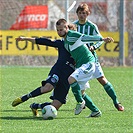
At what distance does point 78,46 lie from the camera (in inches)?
339

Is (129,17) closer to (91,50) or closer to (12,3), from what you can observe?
(12,3)

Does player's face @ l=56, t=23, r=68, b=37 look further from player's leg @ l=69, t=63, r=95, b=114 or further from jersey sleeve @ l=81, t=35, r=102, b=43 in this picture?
player's leg @ l=69, t=63, r=95, b=114

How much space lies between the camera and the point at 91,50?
9383 millimetres

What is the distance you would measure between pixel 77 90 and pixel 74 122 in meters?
0.49

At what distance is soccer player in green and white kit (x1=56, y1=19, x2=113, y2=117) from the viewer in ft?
27.9

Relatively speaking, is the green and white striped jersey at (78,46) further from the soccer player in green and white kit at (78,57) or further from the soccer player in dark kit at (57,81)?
the soccer player in dark kit at (57,81)

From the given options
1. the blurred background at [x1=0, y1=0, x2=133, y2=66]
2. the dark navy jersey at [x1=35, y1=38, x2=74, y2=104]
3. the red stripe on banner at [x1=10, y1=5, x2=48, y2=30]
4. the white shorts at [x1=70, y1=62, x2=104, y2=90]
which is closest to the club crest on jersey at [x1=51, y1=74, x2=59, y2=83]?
the dark navy jersey at [x1=35, y1=38, x2=74, y2=104]

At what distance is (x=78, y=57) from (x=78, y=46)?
15cm

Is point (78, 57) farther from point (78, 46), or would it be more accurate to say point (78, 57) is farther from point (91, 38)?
point (91, 38)

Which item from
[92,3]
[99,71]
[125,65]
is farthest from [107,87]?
[92,3]

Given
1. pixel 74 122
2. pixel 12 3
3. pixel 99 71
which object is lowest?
pixel 74 122

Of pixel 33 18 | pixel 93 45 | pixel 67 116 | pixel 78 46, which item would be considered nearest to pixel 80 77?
pixel 78 46

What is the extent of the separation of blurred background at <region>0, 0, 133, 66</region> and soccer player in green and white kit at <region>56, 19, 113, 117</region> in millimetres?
9799

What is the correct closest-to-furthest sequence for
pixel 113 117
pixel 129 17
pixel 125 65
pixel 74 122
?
pixel 74 122
pixel 113 117
pixel 125 65
pixel 129 17
